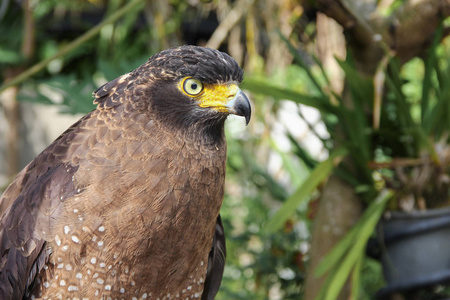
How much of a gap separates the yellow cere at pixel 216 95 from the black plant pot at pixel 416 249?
60.7 inches

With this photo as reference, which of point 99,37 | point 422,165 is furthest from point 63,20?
point 422,165

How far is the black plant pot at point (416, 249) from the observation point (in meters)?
2.85

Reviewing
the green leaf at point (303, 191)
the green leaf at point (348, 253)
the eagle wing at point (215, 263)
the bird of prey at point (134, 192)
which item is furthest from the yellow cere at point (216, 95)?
the green leaf at point (348, 253)

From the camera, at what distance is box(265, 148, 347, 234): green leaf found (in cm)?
270

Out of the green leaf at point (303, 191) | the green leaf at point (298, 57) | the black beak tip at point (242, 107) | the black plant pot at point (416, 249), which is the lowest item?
the black plant pot at point (416, 249)

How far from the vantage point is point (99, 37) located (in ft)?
19.1

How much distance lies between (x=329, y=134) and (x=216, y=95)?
1585mm

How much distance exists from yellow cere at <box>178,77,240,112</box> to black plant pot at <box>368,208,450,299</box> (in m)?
1.54

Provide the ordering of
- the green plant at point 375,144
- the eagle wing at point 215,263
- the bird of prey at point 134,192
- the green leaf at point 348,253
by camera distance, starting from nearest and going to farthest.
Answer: the bird of prey at point 134,192, the eagle wing at point 215,263, the green leaf at point 348,253, the green plant at point 375,144

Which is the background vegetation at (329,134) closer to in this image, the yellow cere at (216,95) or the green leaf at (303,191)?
the green leaf at (303,191)

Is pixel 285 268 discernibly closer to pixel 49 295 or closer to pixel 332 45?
pixel 332 45

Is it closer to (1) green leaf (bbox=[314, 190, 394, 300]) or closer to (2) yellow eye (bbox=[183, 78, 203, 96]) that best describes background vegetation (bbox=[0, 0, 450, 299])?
(1) green leaf (bbox=[314, 190, 394, 300])

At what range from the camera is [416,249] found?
2891 millimetres

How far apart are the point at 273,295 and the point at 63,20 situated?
3.96 metres
